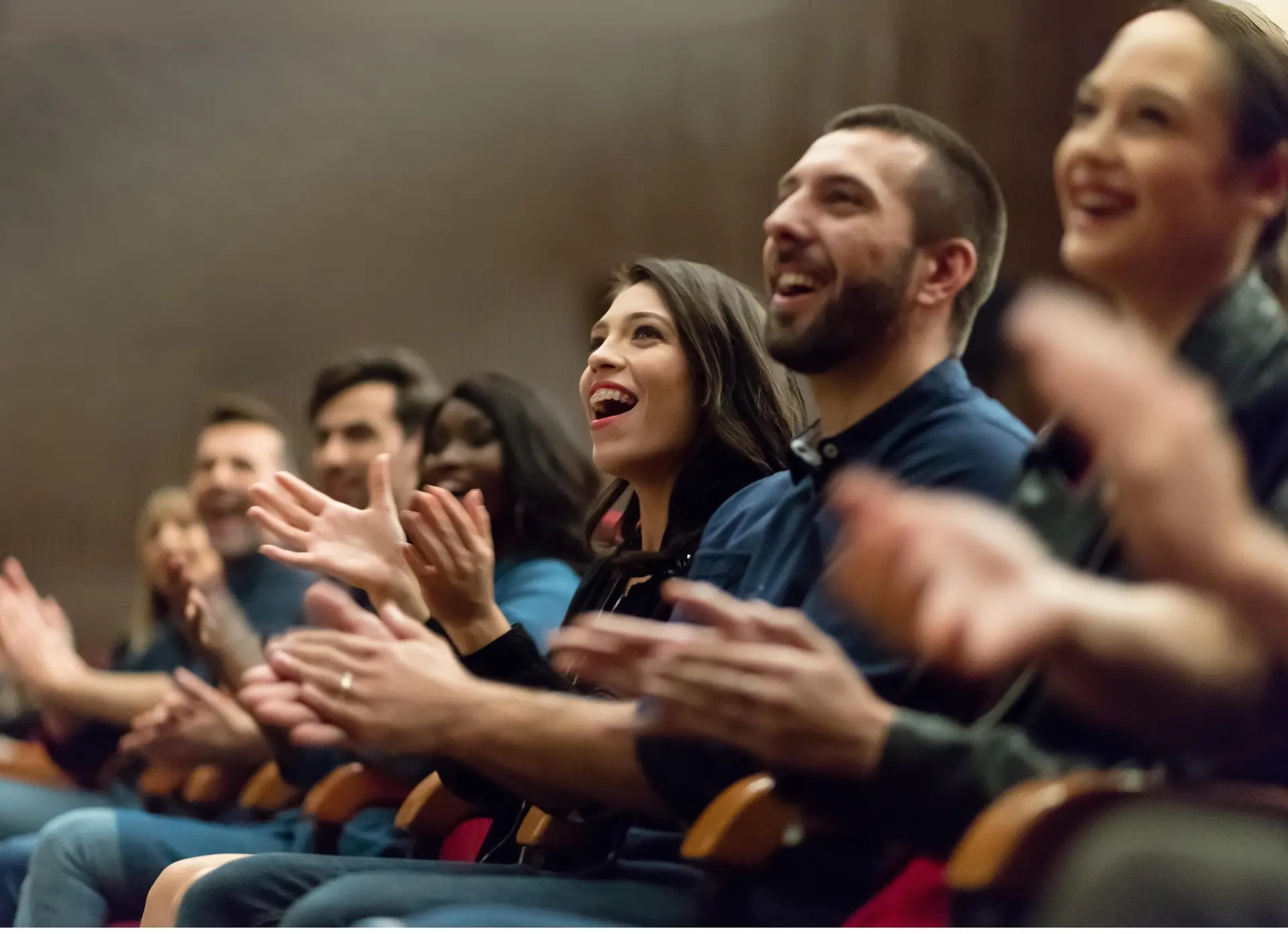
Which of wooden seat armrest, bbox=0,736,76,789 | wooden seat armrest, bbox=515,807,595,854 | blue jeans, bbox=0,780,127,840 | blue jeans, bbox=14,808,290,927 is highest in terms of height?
wooden seat armrest, bbox=515,807,595,854

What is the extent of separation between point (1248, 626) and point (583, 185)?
0.94 meters

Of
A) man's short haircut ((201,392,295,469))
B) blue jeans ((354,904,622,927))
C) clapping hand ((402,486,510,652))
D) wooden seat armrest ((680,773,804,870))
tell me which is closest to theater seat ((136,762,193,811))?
man's short haircut ((201,392,295,469))

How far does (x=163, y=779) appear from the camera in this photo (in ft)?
6.28

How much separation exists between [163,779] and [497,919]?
918 mm

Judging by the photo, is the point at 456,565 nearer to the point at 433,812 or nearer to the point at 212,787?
the point at 433,812

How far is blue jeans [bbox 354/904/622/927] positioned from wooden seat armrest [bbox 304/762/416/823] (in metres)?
0.45

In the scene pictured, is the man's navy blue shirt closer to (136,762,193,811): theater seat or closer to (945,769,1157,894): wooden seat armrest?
(945,769,1157,894): wooden seat armrest

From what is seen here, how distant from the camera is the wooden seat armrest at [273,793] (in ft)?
5.86

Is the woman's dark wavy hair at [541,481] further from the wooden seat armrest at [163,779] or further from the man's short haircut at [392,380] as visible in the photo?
the wooden seat armrest at [163,779]

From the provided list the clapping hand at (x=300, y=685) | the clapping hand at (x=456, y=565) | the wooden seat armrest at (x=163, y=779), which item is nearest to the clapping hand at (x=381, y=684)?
the clapping hand at (x=300, y=685)

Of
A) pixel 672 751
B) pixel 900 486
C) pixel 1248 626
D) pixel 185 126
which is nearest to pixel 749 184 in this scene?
pixel 900 486

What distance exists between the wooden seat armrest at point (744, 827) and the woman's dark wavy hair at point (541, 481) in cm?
70

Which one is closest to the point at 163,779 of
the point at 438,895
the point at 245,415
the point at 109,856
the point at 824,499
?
the point at 109,856

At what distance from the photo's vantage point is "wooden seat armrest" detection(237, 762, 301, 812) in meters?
1.79
